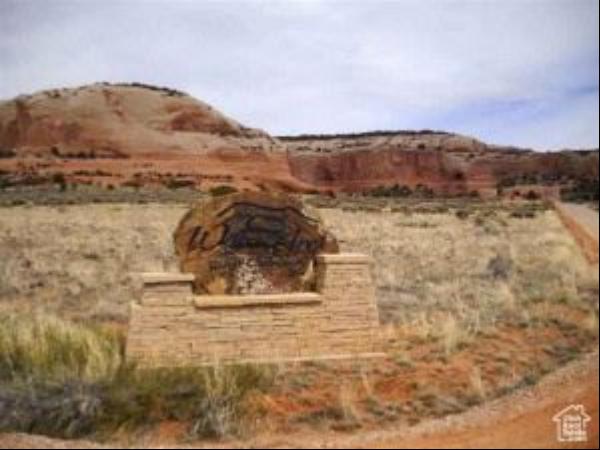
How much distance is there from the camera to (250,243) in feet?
28.1

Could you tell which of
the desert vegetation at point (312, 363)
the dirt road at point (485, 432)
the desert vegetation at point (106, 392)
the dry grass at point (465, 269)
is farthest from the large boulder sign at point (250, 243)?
the dirt road at point (485, 432)

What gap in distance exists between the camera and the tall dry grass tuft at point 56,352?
6898 mm

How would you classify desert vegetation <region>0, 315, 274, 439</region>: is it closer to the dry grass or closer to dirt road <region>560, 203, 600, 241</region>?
the dry grass

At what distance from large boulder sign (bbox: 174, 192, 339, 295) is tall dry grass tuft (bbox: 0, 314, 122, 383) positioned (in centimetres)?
108

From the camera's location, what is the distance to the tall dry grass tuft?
6.90 meters

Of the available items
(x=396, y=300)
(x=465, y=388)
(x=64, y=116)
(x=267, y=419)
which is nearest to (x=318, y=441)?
(x=267, y=419)

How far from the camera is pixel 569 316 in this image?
8.03 metres

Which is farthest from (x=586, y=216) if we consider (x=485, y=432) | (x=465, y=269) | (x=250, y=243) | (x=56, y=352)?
(x=465, y=269)

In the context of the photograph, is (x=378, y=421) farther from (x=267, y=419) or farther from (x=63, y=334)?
(x=63, y=334)

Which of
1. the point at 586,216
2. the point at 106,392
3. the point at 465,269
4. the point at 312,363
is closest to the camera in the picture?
the point at 586,216

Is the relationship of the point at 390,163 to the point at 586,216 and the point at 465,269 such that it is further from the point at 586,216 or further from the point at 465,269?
the point at 586,216

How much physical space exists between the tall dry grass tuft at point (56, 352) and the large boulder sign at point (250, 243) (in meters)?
1.08

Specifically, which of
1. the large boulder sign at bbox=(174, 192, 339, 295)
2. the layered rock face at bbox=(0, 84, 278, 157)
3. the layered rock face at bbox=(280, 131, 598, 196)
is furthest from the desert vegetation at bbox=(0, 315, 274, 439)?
the layered rock face at bbox=(0, 84, 278, 157)

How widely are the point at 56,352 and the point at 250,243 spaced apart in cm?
206
